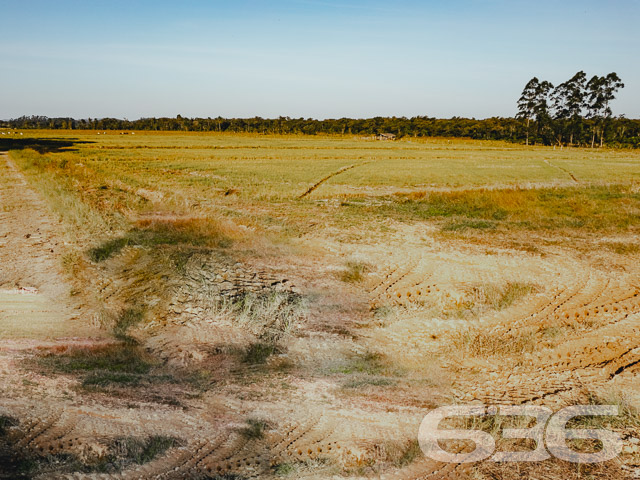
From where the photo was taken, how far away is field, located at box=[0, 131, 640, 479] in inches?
173

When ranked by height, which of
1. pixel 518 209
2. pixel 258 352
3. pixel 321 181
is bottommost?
pixel 258 352

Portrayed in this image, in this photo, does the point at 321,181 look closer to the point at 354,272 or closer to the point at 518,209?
the point at 518,209

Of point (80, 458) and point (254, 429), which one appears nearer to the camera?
point (80, 458)

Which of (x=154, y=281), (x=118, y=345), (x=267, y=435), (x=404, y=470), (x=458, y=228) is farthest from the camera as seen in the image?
(x=458, y=228)

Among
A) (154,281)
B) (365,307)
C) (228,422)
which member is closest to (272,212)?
(154,281)

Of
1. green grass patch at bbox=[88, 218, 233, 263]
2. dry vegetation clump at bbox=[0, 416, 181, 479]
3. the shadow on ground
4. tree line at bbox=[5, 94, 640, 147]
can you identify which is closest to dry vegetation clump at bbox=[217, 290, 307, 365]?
dry vegetation clump at bbox=[0, 416, 181, 479]

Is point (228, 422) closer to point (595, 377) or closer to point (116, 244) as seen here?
point (595, 377)

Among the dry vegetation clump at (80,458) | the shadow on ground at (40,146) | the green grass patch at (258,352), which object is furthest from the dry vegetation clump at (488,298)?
the shadow on ground at (40,146)

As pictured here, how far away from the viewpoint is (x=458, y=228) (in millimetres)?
14055

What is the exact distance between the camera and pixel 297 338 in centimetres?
687

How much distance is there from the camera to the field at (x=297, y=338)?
14.4 ft

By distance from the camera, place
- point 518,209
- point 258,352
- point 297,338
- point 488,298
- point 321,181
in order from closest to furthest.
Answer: point 258,352 < point 297,338 < point 488,298 < point 518,209 < point 321,181

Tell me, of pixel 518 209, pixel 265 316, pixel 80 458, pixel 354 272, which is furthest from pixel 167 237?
pixel 518 209

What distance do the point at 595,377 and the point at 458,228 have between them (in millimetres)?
8600
